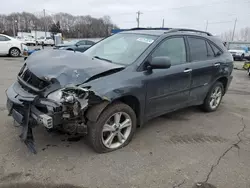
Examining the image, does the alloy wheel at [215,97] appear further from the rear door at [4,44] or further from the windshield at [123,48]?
the rear door at [4,44]

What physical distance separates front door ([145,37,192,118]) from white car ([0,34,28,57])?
13.2 meters

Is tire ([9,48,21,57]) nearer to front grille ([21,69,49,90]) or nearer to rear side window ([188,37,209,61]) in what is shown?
front grille ([21,69,49,90])

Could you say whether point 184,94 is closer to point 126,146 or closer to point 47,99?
point 126,146

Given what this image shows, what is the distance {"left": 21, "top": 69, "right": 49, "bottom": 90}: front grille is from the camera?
2743 millimetres

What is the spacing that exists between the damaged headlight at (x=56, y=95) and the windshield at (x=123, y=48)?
43.4 inches

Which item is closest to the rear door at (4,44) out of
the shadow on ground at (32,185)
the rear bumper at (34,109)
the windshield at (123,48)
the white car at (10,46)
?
the white car at (10,46)

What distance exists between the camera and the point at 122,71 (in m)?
2.99

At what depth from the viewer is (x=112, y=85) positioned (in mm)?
2795

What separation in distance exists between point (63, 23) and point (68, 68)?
92.9 meters

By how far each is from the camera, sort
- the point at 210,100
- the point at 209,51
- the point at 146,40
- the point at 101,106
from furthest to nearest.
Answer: the point at 210,100
the point at 209,51
the point at 146,40
the point at 101,106

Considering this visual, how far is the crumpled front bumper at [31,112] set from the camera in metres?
2.51

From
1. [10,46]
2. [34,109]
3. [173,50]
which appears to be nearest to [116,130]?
[34,109]

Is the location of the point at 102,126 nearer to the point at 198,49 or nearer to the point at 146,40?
the point at 146,40

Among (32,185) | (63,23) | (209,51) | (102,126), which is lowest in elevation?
(32,185)
